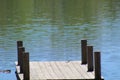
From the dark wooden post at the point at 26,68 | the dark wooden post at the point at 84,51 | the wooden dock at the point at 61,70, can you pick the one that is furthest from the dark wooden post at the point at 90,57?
the dark wooden post at the point at 26,68

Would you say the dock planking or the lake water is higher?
the lake water

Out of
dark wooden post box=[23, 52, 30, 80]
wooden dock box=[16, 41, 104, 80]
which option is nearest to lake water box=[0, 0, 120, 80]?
wooden dock box=[16, 41, 104, 80]

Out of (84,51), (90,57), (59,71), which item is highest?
(84,51)

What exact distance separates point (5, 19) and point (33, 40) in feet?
49.5

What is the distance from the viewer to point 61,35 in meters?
37.6

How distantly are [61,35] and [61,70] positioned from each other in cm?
1607

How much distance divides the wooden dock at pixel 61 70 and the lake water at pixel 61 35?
4.38 ft

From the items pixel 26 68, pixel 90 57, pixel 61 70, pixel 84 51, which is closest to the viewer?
pixel 26 68

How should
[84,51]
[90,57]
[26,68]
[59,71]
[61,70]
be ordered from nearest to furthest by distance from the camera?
[26,68] < [90,57] < [59,71] < [61,70] < [84,51]

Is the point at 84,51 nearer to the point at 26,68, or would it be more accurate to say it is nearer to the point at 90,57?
the point at 90,57

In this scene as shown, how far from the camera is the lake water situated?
27.7m

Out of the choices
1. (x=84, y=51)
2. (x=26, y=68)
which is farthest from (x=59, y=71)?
(x=84, y=51)

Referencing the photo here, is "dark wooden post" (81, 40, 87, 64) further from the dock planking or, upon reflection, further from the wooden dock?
the dock planking

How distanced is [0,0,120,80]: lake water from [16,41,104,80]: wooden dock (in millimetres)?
1334
